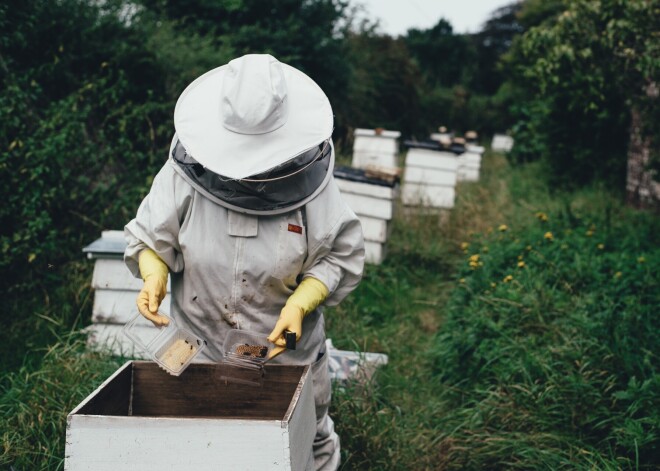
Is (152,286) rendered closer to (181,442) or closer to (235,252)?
(235,252)

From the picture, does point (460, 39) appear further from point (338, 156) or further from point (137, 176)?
point (137, 176)

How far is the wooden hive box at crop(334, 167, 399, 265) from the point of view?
5.87 metres

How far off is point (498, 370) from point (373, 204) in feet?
8.86

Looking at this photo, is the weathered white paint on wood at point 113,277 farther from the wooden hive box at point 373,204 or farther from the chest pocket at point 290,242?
the wooden hive box at point 373,204

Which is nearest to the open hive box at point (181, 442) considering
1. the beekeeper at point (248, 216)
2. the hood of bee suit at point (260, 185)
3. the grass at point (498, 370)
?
the beekeeper at point (248, 216)

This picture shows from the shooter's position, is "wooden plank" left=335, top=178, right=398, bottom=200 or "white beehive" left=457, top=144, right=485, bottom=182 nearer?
"wooden plank" left=335, top=178, right=398, bottom=200

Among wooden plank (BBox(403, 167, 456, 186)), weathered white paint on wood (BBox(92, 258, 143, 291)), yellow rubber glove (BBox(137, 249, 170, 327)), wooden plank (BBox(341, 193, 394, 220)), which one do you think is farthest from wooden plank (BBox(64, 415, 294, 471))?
wooden plank (BBox(403, 167, 456, 186))

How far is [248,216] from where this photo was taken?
226cm

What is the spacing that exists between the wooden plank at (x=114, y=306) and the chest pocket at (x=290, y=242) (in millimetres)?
1571

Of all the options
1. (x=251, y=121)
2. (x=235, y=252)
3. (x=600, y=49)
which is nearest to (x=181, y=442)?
(x=235, y=252)

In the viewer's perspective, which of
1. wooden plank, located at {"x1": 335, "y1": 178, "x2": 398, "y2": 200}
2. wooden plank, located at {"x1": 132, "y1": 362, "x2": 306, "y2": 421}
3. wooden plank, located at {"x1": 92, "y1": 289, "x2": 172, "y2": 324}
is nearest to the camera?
wooden plank, located at {"x1": 132, "y1": 362, "x2": 306, "y2": 421}

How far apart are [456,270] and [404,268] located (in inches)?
19.8

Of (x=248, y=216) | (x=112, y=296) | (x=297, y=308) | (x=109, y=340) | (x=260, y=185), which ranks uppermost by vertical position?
(x=260, y=185)

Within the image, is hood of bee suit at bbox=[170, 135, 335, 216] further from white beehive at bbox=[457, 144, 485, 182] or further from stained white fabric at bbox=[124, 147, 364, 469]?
white beehive at bbox=[457, 144, 485, 182]
